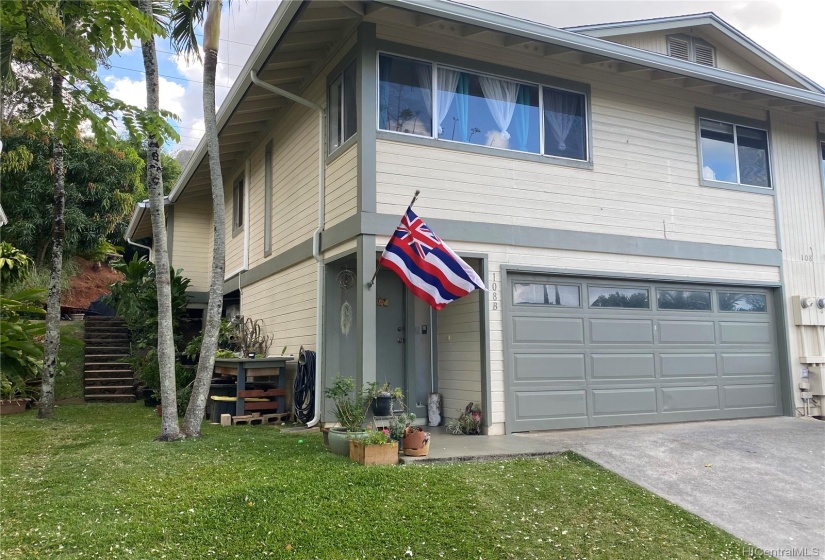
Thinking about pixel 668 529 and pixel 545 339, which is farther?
pixel 545 339

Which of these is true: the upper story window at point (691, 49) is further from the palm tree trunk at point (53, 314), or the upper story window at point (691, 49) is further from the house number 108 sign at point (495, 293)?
the palm tree trunk at point (53, 314)

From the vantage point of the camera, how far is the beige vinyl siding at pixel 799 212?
1009cm

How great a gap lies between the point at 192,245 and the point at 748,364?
12713 millimetres

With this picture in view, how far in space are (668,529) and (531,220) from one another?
4.36 metres

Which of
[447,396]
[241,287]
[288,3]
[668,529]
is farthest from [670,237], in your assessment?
[241,287]

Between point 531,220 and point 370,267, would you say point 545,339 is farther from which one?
point 370,267

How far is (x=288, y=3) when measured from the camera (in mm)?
7109

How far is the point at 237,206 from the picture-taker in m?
13.5

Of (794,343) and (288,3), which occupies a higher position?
(288,3)

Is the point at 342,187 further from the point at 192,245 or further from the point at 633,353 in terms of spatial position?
the point at 192,245

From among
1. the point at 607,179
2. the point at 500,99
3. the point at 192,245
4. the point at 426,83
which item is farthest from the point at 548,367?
the point at 192,245

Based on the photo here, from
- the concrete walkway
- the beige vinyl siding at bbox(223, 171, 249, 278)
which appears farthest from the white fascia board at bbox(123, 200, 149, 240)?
the concrete walkway

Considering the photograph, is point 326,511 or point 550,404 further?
point 550,404

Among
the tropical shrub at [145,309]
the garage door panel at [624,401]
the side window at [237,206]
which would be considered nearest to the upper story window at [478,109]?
the garage door panel at [624,401]
